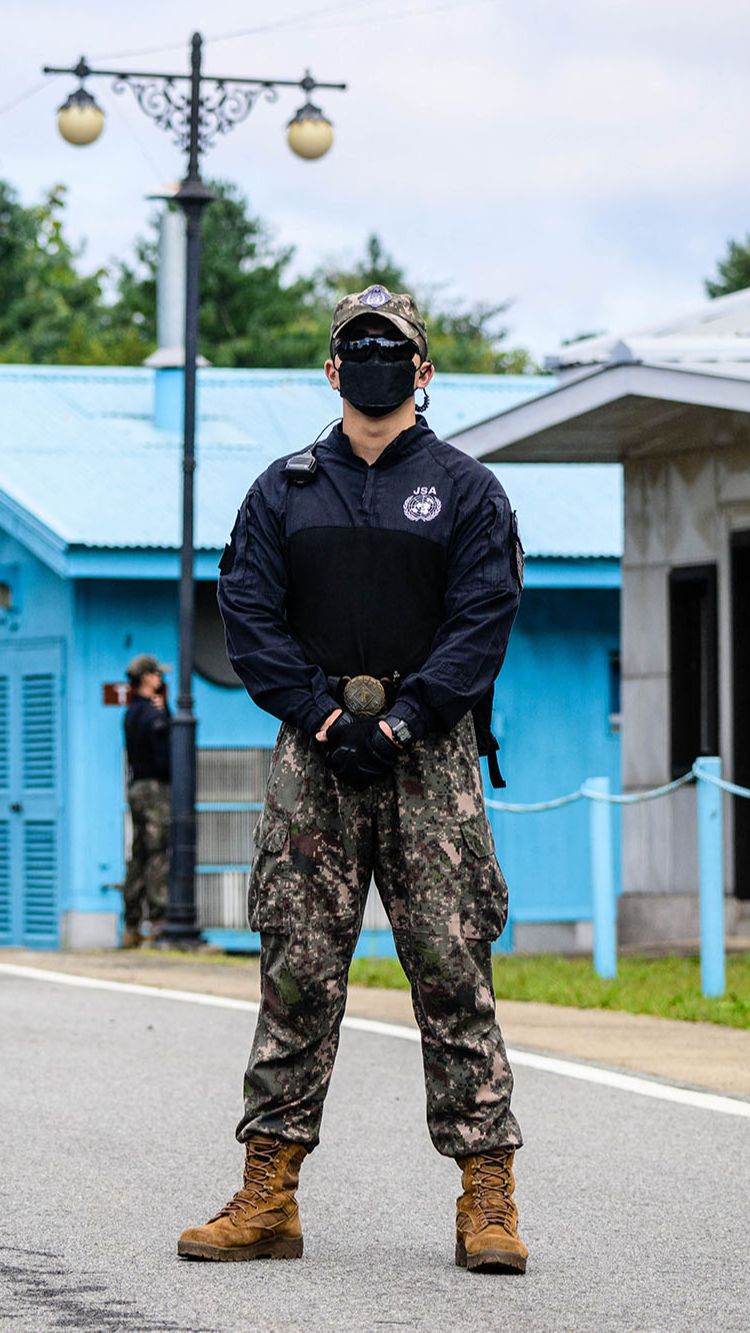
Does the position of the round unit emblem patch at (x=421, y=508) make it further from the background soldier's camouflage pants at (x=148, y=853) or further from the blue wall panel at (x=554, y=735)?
the blue wall panel at (x=554, y=735)

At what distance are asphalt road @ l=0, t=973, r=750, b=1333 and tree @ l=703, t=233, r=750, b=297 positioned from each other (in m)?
60.5

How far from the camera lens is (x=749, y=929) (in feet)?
52.0

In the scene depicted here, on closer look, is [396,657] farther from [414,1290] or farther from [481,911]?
[414,1290]

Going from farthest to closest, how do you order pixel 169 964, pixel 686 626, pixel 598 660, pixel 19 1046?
pixel 598 660 < pixel 686 626 < pixel 169 964 < pixel 19 1046

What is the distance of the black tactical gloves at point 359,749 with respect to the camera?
18.4 ft

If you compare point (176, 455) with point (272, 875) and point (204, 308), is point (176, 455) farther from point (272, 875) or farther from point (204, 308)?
point (204, 308)

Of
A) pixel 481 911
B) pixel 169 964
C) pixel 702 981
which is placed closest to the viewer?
pixel 481 911

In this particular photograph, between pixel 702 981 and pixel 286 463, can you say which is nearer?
pixel 286 463

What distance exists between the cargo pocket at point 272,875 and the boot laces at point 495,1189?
67cm

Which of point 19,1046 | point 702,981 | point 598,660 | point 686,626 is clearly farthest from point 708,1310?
point 598,660

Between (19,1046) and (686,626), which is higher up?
(686,626)

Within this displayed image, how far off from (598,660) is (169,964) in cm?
757

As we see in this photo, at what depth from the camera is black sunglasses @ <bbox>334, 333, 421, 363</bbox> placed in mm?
5824

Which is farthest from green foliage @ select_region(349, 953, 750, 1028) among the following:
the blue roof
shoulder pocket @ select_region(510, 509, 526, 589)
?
the blue roof
